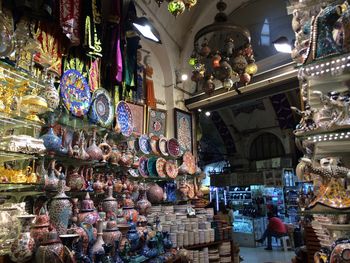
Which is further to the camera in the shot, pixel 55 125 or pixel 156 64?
pixel 156 64

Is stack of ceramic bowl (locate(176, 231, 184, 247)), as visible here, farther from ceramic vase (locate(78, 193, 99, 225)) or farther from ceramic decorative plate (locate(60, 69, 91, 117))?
ceramic decorative plate (locate(60, 69, 91, 117))

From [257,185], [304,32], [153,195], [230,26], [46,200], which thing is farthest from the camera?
[257,185]

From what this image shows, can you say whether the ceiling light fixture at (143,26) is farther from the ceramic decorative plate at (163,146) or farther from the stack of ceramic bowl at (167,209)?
the stack of ceramic bowl at (167,209)

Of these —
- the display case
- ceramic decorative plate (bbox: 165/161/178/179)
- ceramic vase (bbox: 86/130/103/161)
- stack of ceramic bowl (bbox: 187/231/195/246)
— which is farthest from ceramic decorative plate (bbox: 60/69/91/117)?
the display case

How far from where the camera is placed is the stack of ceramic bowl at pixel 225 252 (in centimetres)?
441

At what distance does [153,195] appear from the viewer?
13.6 ft

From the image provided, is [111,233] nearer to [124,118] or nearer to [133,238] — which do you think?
[133,238]

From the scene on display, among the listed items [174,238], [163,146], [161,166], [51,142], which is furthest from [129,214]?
[163,146]

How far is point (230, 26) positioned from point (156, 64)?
209cm

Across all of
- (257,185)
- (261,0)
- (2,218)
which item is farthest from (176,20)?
(257,185)

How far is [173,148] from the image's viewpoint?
477 centimetres

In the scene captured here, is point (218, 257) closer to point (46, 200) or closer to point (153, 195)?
point (153, 195)

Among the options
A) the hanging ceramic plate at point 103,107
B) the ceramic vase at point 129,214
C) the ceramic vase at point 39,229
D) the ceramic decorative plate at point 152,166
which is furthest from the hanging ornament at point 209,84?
the ceramic vase at point 39,229

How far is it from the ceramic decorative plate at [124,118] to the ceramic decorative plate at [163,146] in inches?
26.0
